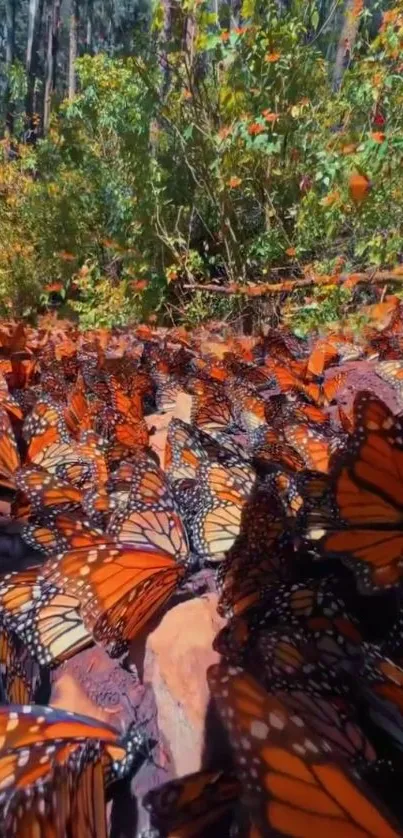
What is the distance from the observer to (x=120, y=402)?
76.0 inches

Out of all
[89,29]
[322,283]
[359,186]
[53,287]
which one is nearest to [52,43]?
[89,29]

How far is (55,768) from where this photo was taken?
0.79 m

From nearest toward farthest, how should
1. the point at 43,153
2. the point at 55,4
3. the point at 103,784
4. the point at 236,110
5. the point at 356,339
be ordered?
the point at 103,784, the point at 356,339, the point at 236,110, the point at 43,153, the point at 55,4

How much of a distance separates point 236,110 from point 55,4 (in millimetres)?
24597

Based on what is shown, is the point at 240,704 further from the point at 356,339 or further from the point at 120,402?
the point at 356,339

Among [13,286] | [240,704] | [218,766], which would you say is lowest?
[13,286]

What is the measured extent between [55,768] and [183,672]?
11.1 inches

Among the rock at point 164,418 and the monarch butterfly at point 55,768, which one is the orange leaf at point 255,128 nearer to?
the rock at point 164,418

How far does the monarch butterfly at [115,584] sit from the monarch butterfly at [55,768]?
171mm

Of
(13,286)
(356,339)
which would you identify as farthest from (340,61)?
(356,339)

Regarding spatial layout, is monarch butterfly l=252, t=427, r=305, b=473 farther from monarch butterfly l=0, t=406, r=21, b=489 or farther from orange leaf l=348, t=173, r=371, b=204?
orange leaf l=348, t=173, r=371, b=204

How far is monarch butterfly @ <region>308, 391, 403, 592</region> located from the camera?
0.86 metres

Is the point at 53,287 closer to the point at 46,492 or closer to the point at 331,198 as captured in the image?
the point at 331,198

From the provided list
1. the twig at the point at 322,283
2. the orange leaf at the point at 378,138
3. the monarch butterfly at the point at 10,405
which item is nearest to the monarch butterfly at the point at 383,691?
the monarch butterfly at the point at 10,405
